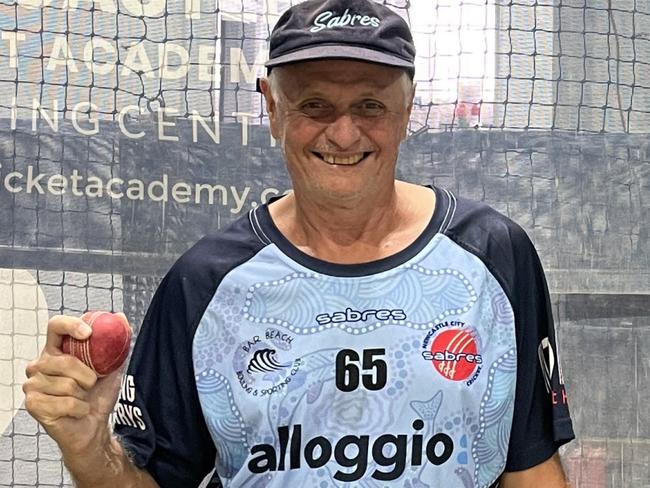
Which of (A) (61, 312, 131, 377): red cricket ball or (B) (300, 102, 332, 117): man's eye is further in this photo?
(B) (300, 102, 332, 117): man's eye

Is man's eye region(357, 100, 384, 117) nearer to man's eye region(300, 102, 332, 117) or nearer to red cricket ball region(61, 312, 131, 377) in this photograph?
man's eye region(300, 102, 332, 117)

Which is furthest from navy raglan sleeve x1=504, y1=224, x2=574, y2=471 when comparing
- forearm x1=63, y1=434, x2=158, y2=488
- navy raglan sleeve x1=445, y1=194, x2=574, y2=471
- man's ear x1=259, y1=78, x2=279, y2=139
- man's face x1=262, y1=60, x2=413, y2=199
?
forearm x1=63, y1=434, x2=158, y2=488

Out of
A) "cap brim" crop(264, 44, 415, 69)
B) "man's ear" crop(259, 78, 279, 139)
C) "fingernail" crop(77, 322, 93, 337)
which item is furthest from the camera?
"man's ear" crop(259, 78, 279, 139)

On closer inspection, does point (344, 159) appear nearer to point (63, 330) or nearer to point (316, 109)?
point (316, 109)

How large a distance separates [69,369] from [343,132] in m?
0.43

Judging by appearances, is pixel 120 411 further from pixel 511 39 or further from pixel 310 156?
pixel 511 39

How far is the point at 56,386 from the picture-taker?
125 centimetres

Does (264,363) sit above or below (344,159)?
below

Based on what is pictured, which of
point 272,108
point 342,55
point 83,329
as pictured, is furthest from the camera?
point 272,108

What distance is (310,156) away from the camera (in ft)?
4.52

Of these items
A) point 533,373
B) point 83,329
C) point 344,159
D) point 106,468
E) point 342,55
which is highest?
point 342,55

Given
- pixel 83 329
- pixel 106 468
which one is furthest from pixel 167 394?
pixel 83 329

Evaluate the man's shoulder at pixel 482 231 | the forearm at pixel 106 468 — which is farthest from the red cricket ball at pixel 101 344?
the man's shoulder at pixel 482 231

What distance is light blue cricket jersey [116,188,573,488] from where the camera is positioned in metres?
1.34
